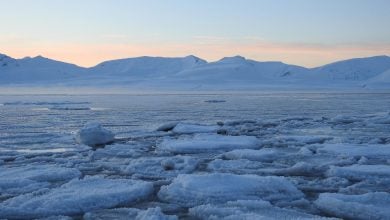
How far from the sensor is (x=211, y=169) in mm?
7152

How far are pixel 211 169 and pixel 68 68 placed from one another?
5128 inches

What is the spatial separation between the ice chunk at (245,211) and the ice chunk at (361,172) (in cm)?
200

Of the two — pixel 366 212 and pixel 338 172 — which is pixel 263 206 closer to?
pixel 366 212

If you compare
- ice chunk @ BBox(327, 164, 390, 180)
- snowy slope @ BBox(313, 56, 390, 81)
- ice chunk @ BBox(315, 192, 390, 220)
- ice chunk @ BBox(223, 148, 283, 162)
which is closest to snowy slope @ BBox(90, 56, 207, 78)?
snowy slope @ BBox(313, 56, 390, 81)

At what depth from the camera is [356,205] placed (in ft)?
16.1

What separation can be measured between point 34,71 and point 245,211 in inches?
4950

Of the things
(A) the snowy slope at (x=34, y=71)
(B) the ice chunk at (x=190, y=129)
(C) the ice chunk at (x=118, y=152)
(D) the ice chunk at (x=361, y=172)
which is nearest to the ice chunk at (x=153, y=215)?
(D) the ice chunk at (x=361, y=172)

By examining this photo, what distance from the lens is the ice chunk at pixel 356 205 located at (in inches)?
186

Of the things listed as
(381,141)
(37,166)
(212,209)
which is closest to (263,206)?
(212,209)

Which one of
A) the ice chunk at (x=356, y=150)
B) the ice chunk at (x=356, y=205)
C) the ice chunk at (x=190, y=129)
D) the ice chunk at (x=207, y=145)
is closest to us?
the ice chunk at (x=356, y=205)

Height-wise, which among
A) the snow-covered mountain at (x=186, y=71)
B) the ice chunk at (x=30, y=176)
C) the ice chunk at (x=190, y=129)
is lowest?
the ice chunk at (x=190, y=129)

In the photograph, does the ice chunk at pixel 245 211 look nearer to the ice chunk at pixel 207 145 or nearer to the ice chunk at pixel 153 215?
the ice chunk at pixel 153 215

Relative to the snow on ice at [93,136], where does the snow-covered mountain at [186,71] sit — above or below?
above

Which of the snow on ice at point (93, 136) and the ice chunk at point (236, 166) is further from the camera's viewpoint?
the snow on ice at point (93, 136)
